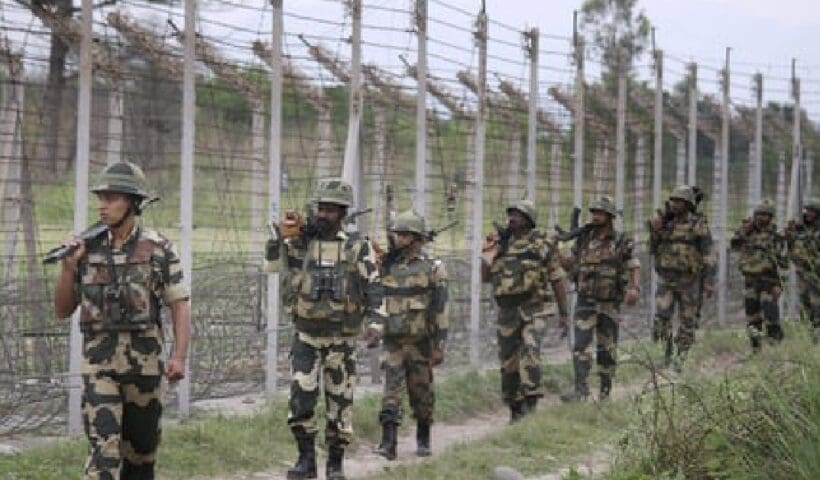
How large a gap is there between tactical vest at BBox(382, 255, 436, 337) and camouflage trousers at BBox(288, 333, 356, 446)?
1.11 metres

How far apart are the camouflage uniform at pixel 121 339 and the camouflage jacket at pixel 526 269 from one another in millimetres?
4349

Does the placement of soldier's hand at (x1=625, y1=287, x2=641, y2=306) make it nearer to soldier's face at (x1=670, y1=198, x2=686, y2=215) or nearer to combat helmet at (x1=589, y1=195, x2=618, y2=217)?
combat helmet at (x1=589, y1=195, x2=618, y2=217)

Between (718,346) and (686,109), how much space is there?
3.79m

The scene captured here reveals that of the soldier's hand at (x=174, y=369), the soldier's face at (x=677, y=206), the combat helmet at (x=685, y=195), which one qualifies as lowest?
the soldier's hand at (x=174, y=369)

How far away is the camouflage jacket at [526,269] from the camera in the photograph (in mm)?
10312

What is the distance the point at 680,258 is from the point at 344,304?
244 inches

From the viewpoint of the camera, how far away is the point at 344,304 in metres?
7.91

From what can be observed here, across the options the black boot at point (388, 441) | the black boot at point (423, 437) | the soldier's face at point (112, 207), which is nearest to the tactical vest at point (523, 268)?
the black boot at point (423, 437)

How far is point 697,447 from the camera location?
256 inches

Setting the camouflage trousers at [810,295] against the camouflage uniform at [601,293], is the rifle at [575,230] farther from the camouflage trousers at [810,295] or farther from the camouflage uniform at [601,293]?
the camouflage trousers at [810,295]

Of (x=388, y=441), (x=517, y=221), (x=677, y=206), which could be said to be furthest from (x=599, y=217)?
(x=388, y=441)

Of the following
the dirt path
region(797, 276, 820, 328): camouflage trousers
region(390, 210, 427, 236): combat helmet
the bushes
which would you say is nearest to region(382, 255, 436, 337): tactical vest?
region(390, 210, 427, 236): combat helmet

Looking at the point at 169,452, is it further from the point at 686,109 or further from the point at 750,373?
the point at 686,109

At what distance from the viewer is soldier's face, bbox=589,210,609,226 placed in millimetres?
11315
